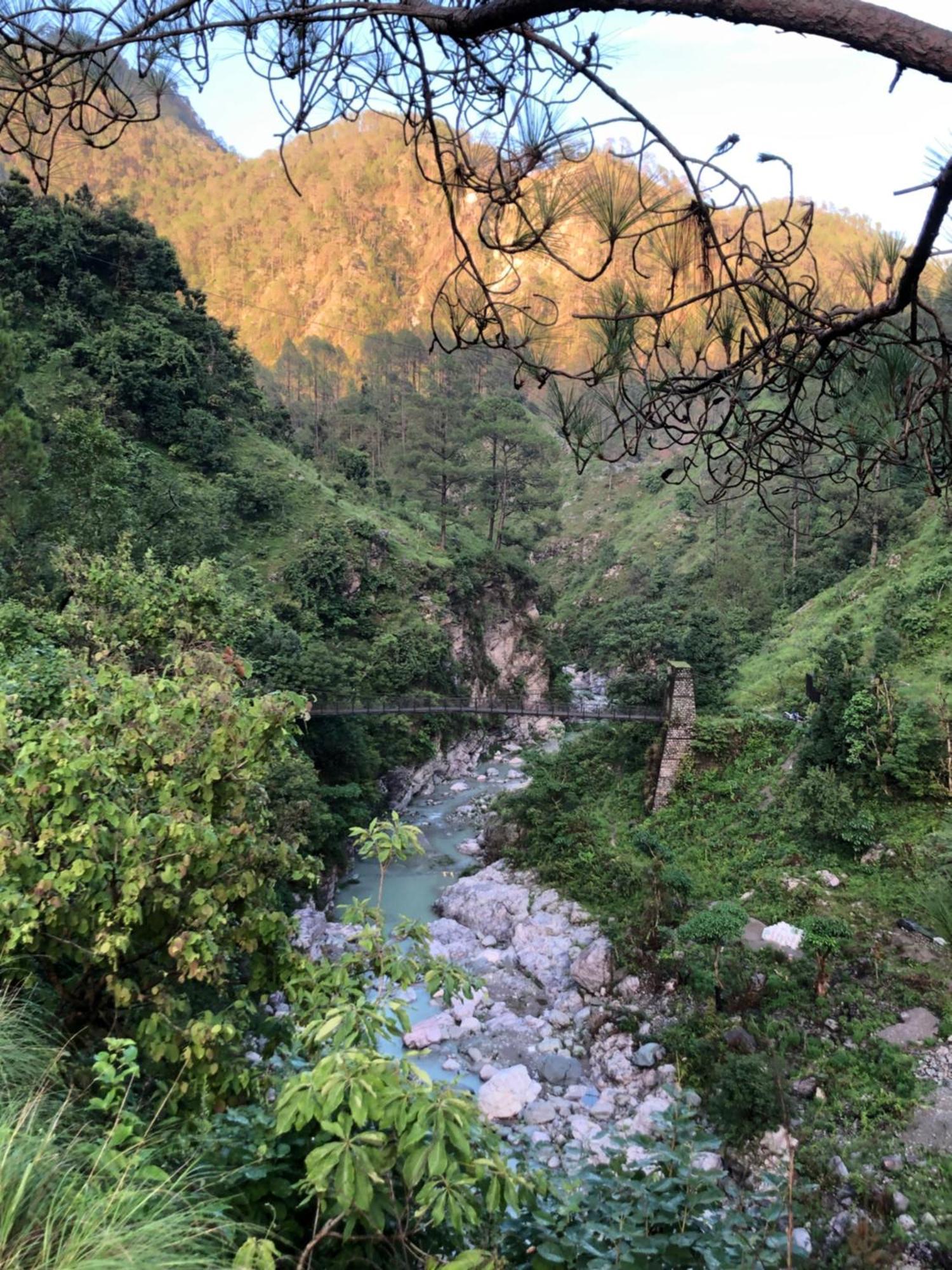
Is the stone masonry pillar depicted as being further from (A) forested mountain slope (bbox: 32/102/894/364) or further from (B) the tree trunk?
(A) forested mountain slope (bbox: 32/102/894/364)

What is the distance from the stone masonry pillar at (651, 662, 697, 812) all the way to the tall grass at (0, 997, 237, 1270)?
11.4m

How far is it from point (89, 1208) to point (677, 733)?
11.8 meters

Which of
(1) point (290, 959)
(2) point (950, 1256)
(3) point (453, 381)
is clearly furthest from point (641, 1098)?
(3) point (453, 381)

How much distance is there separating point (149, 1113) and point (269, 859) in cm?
81

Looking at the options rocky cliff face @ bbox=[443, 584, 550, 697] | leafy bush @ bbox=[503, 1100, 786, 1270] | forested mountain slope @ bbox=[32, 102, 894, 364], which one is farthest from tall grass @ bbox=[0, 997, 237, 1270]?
forested mountain slope @ bbox=[32, 102, 894, 364]

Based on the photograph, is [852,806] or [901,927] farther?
[852,806]

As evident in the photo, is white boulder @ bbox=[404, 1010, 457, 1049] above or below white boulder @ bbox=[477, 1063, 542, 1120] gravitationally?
below

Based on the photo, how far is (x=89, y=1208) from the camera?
125 cm

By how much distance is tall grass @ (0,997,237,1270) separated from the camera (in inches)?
46.3

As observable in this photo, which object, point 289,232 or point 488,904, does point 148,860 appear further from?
point 289,232

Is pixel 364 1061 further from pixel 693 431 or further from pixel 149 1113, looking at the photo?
pixel 693 431

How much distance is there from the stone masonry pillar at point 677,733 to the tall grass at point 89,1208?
1142cm

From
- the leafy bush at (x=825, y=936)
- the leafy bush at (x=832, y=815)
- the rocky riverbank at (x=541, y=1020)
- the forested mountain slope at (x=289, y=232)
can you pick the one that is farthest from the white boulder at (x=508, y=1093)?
the forested mountain slope at (x=289, y=232)

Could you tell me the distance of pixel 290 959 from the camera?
7.79 ft
